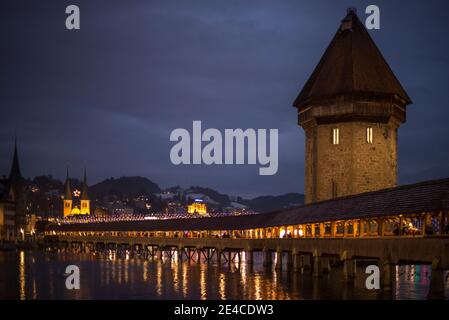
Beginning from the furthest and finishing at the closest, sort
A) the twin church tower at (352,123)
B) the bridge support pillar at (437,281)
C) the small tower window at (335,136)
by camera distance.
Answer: the small tower window at (335,136) → the twin church tower at (352,123) → the bridge support pillar at (437,281)

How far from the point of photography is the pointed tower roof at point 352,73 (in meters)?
68.4

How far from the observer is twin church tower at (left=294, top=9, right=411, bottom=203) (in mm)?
67312

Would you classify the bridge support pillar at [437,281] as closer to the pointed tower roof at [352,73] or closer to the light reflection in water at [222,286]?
the light reflection in water at [222,286]

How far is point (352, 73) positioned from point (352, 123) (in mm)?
5362

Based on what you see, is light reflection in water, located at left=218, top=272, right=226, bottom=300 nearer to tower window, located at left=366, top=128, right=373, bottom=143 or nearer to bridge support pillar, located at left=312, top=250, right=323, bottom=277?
bridge support pillar, located at left=312, top=250, right=323, bottom=277

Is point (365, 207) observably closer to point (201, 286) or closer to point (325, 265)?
point (201, 286)

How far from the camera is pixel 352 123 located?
67500mm

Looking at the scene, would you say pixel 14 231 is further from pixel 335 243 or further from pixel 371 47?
pixel 335 243

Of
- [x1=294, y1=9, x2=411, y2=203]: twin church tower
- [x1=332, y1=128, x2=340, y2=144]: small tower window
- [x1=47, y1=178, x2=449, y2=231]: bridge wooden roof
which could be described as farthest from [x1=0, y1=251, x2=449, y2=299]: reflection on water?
[x1=332, y1=128, x2=340, y2=144]: small tower window

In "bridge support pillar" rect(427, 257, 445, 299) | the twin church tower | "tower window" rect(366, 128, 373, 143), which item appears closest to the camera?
"bridge support pillar" rect(427, 257, 445, 299)

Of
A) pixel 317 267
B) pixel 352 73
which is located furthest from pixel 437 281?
pixel 352 73

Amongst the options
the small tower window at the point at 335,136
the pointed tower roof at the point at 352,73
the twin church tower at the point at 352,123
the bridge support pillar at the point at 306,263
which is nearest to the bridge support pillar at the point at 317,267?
the bridge support pillar at the point at 306,263

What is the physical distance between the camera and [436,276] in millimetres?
30703
